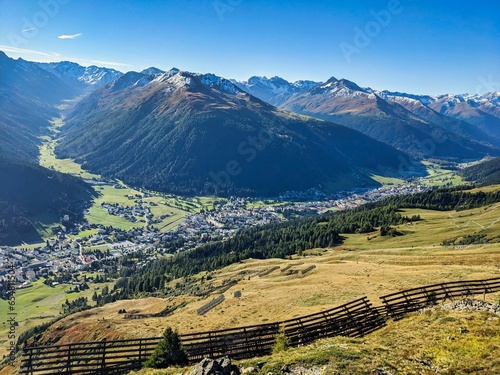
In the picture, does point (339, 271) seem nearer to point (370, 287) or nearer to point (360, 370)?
point (370, 287)

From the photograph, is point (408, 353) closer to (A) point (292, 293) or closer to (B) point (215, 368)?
(B) point (215, 368)

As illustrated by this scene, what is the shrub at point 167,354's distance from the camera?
107 feet

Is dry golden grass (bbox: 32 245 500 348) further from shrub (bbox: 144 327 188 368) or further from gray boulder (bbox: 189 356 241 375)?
gray boulder (bbox: 189 356 241 375)

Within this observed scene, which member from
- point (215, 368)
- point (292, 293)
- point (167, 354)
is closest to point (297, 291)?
point (292, 293)

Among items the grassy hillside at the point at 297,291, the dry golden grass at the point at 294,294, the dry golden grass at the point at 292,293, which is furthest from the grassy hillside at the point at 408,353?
the grassy hillside at the point at 297,291

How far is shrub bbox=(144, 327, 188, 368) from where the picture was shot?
107ft

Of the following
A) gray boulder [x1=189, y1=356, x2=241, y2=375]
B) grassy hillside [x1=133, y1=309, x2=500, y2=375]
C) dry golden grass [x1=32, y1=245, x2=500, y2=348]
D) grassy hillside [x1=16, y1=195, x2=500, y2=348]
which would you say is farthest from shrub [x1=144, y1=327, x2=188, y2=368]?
grassy hillside [x1=16, y1=195, x2=500, y2=348]

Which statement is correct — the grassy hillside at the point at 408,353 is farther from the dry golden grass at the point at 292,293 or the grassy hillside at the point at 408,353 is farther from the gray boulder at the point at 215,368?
the dry golden grass at the point at 292,293

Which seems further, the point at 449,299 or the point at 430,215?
the point at 430,215

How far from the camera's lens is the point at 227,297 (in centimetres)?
8031

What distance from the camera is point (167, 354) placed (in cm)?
3275

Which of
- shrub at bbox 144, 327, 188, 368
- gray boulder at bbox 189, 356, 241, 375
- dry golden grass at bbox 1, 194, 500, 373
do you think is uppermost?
gray boulder at bbox 189, 356, 241, 375

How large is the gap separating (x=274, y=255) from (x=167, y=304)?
71.0 m

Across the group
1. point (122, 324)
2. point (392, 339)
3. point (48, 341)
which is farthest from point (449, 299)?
point (48, 341)
